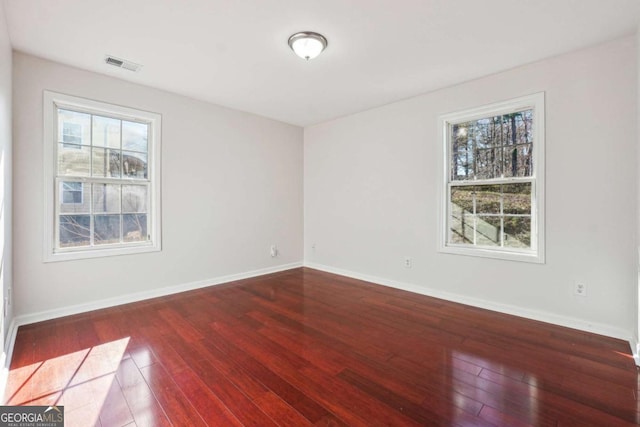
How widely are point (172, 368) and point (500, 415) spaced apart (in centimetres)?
205

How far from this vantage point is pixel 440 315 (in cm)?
315

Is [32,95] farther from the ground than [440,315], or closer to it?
farther from the ground

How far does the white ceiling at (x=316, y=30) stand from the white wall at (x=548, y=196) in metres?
0.26

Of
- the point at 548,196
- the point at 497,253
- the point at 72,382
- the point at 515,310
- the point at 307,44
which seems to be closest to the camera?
the point at 72,382

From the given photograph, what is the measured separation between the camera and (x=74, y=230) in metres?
3.22

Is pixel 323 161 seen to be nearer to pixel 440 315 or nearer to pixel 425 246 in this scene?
pixel 425 246

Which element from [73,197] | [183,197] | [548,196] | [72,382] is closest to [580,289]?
[548,196]

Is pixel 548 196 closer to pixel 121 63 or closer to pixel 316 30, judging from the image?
pixel 316 30

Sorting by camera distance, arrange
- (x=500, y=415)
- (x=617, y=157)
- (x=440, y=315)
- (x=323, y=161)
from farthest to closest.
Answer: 1. (x=323, y=161)
2. (x=440, y=315)
3. (x=617, y=157)
4. (x=500, y=415)

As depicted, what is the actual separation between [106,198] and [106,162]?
1.31 ft

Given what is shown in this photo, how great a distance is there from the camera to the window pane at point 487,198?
11.0 feet

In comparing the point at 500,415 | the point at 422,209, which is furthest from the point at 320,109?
the point at 500,415

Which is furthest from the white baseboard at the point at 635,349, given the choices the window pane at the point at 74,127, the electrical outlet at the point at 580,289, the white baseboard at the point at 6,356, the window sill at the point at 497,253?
the window pane at the point at 74,127

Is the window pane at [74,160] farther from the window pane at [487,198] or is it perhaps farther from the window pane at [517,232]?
the window pane at [517,232]
